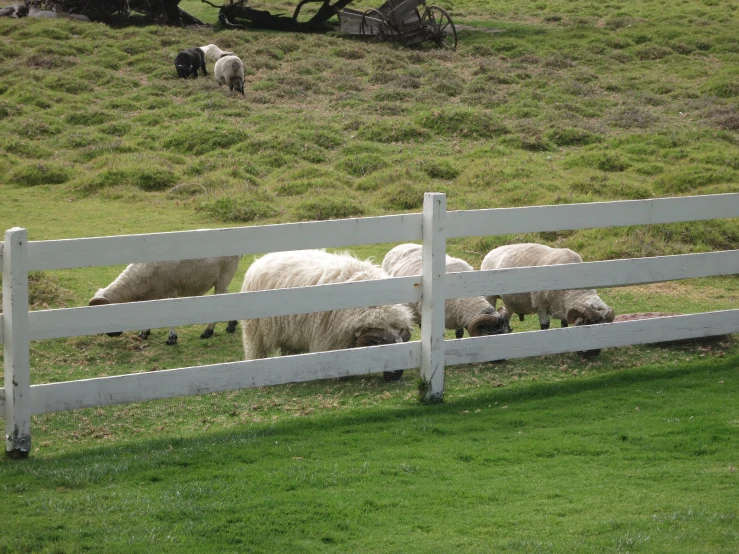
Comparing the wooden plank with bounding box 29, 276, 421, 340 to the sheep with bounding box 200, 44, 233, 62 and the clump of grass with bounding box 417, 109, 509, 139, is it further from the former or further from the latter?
the sheep with bounding box 200, 44, 233, 62

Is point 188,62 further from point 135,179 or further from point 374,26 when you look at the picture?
point 135,179

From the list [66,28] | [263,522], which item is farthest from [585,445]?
[66,28]

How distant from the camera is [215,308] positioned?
569cm

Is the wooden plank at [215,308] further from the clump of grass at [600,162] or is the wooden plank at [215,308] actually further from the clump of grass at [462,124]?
the clump of grass at [462,124]

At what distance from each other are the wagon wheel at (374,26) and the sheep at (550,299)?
21.5 m

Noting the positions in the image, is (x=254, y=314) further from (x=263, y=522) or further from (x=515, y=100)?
(x=515, y=100)

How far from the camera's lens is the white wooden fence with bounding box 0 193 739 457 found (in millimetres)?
5227

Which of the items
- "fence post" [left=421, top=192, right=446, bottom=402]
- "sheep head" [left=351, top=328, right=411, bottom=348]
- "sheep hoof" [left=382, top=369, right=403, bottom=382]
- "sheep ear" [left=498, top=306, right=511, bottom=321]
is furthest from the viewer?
"sheep ear" [left=498, top=306, right=511, bottom=321]

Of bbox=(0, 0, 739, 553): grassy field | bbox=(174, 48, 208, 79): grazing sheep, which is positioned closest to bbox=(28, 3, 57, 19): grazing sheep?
bbox=(0, 0, 739, 553): grassy field

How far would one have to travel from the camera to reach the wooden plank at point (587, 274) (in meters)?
6.35

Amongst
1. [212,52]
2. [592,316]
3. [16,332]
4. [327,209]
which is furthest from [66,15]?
[16,332]

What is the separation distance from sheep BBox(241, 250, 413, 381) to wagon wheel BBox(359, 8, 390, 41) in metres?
22.4

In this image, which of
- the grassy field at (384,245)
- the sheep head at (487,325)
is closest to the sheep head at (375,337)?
the grassy field at (384,245)

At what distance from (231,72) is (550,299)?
15.8m
